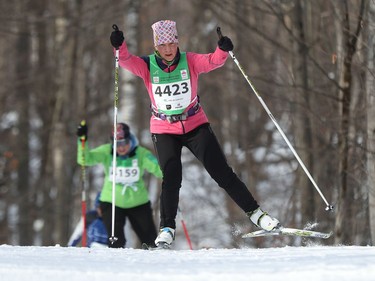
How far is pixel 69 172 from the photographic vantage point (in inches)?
821

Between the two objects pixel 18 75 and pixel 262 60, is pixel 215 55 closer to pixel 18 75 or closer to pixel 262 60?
pixel 262 60

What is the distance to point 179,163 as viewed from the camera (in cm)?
787

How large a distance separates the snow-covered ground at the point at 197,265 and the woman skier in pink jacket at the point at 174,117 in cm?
106

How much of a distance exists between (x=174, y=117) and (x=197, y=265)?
223 centimetres

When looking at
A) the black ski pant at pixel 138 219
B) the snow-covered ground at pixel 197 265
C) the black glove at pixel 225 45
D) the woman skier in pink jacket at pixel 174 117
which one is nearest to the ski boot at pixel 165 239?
the woman skier in pink jacket at pixel 174 117

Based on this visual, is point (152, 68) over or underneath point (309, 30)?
underneath

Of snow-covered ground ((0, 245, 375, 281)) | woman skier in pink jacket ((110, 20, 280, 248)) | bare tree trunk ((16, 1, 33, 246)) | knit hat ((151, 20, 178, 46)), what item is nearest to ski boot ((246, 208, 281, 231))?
woman skier in pink jacket ((110, 20, 280, 248))

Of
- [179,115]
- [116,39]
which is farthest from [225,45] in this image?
[116,39]

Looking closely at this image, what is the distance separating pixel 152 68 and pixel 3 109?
53.0 ft

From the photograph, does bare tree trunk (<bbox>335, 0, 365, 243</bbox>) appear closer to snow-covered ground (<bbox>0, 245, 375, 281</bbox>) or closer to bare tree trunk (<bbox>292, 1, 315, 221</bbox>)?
bare tree trunk (<bbox>292, 1, 315, 221</bbox>)

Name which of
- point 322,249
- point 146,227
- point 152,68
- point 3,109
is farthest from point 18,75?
point 322,249

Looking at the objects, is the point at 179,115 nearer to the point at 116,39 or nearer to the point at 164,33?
the point at 164,33

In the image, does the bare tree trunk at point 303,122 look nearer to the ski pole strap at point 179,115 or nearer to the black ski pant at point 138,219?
the black ski pant at point 138,219

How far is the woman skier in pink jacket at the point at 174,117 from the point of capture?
25.7 feet
